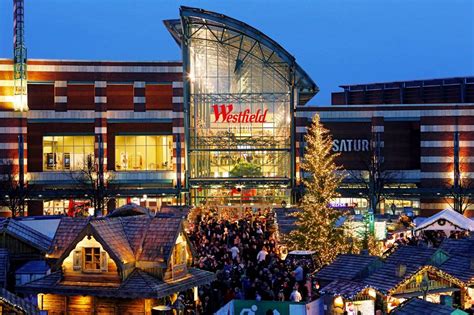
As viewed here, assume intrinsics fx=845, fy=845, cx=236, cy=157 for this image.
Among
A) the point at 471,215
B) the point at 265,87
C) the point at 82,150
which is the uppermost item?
the point at 265,87

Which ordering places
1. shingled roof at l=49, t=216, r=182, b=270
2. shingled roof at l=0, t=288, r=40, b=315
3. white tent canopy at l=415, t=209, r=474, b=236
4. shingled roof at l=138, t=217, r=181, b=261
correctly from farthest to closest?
white tent canopy at l=415, t=209, r=474, b=236 < shingled roof at l=138, t=217, r=181, b=261 < shingled roof at l=49, t=216, r=182, b=270 < shingled roof at l=0, t=288, r=40, b=315

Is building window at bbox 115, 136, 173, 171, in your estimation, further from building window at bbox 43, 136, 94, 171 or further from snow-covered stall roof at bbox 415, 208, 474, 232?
snow-covered stall roof at bbox 415, 208, 474, 232

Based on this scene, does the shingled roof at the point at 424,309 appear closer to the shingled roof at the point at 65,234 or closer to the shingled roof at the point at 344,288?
the shingled roof at the point at 344,288

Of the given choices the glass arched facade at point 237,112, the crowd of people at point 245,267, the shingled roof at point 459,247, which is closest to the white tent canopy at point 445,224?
the crowd of people at point 245,267

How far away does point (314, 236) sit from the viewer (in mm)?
31250

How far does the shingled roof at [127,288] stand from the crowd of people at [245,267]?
2500 mm

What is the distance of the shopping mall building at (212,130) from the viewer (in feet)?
210

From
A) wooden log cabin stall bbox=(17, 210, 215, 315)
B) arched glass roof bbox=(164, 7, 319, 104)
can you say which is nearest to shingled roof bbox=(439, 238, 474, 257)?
wooden log cabin stall bbox=(17, 210, 215, 315)

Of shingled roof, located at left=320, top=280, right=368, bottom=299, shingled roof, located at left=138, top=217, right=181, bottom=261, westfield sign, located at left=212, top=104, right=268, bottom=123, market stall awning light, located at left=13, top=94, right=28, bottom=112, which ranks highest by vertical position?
market stall awning light, located at left=13, top=94, right=28, bottom=112

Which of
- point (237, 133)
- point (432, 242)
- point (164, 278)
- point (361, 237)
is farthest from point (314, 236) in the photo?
point (237, 133)

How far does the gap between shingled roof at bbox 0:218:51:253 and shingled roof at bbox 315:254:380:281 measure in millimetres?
9572

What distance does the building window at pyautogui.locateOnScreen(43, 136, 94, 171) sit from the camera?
64375 millimetres

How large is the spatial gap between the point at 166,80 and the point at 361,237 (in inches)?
1348

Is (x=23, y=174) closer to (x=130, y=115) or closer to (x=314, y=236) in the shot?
(x=130, y=115)
